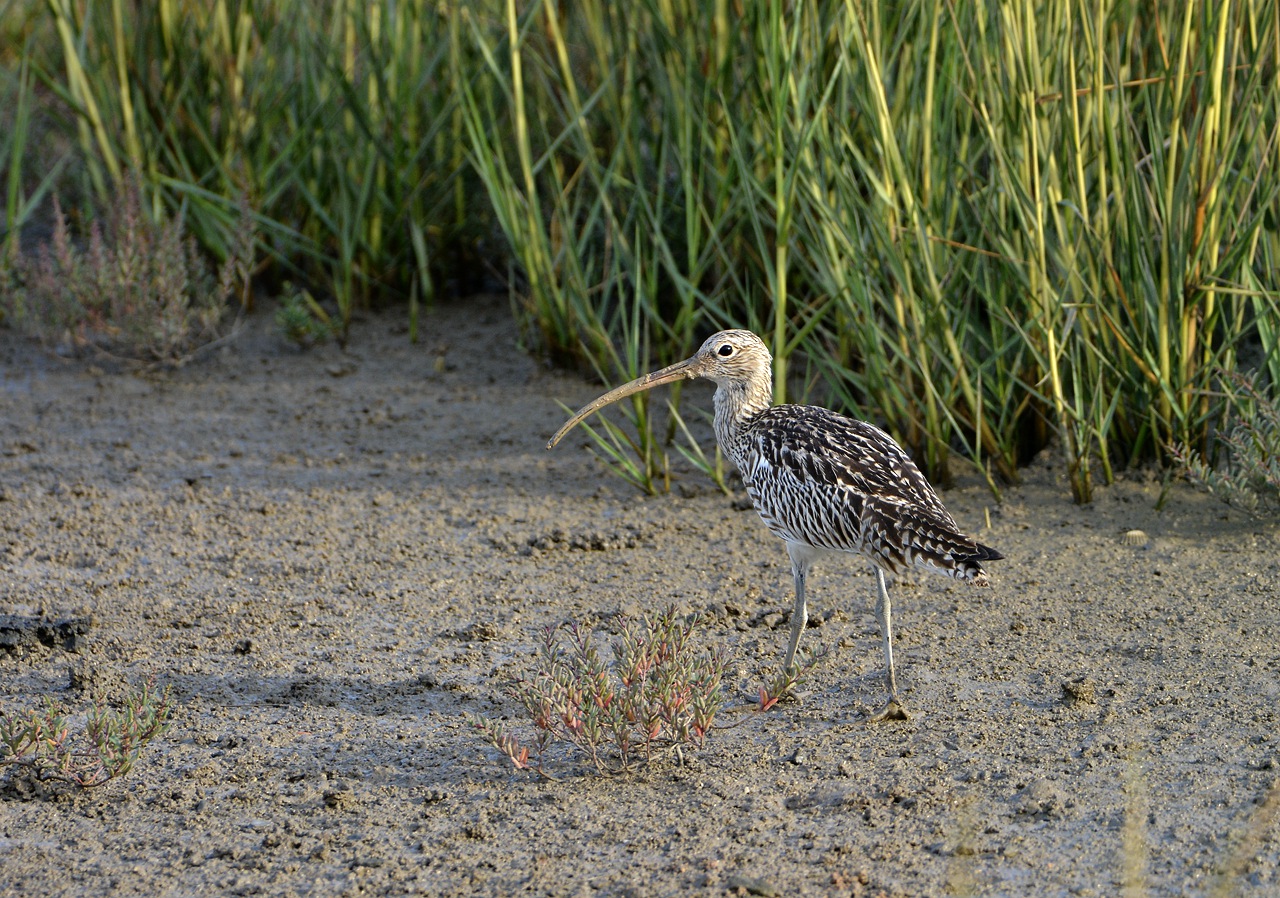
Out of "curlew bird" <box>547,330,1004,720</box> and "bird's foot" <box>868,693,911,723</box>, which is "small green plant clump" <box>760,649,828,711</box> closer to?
"curlew bird" <box>547,330,1004,720</box>

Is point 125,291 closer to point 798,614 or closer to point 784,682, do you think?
point 798,614

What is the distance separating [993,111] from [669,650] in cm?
228

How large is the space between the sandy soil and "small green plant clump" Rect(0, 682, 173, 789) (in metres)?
0.07

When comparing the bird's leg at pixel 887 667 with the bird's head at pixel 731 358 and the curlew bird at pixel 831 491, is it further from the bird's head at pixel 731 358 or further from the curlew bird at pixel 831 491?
the bird's head at pixel 731 358

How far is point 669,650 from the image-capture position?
361 cm

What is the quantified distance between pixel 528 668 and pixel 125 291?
11.9 feet

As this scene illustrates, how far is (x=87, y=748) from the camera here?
147 inches

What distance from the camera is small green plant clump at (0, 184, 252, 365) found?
22.4ft

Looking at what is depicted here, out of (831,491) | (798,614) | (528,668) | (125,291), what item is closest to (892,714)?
(798,614)

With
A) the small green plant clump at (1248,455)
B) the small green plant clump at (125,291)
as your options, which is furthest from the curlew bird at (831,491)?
the small green plant clump at (125,291)

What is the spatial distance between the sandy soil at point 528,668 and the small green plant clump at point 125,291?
0.49 meters

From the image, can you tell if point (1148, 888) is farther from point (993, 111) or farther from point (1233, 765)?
point (993, 111)

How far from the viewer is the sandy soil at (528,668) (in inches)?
126

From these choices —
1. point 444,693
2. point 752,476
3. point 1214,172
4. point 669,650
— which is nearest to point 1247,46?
point 1214,172
